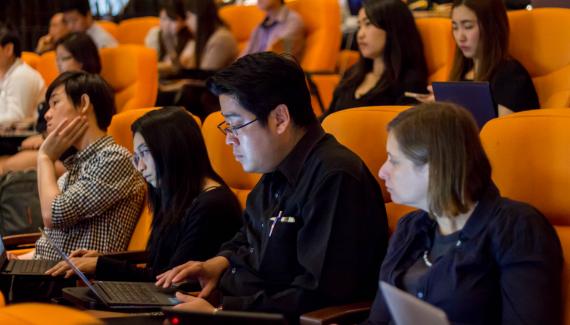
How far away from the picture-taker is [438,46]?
4.52 m

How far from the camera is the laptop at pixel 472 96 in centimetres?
342

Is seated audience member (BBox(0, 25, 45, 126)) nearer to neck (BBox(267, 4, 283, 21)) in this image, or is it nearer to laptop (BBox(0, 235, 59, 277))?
neck (BBox(267, 4, 283, 21))

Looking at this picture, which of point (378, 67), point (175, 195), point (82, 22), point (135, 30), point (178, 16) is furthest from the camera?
point (135, 30)

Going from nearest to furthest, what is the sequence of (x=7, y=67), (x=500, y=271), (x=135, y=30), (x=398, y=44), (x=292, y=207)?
(x=500, y=271) → (x=292, y=207) → (x=398, y=44) → (x=7, y=67) → (x=135, y=30)

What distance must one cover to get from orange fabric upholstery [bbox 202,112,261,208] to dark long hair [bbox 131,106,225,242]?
19 centimetres

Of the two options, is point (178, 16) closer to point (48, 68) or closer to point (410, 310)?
point (48, 68)

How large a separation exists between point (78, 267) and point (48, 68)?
3.32 metres

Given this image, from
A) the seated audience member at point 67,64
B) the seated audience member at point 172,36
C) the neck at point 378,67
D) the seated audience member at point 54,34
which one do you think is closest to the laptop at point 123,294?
the neck at point 378,67

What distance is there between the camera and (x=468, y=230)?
221 cm

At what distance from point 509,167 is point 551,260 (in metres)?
0.41

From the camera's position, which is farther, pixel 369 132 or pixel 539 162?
pixel 369 132

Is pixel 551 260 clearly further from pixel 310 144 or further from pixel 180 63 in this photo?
pixel 180 63

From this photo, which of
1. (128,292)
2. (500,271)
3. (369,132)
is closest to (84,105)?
(128,292)

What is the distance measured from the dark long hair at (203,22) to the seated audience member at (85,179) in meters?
2.56
